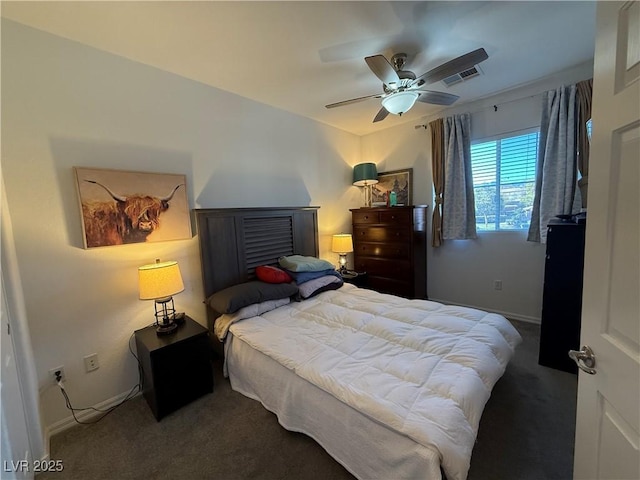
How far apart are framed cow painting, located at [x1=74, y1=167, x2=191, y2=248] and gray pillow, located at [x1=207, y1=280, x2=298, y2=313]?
637 mm

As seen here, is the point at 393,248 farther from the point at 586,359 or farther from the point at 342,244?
the point at 586,359

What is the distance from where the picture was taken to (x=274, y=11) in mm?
1661

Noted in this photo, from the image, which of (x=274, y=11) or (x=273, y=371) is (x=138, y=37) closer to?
(x=274, y=11)

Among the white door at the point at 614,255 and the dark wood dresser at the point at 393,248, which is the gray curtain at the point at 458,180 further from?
the white door at the point at 614,255

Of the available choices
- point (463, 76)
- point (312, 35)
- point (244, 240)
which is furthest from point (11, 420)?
point (463, 76)

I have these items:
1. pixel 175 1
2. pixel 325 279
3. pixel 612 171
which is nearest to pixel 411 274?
pixel 325 279

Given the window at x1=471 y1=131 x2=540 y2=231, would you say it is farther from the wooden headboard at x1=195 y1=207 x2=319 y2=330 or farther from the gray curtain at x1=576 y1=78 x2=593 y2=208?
the wooden headboard at x1=195 y1=207 x2=319 y2=330

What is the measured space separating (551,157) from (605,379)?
2.85 meters

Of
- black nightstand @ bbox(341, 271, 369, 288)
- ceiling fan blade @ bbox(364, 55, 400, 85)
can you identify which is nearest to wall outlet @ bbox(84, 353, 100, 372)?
black nightstand @ bbox(341, 271, 369, 288)

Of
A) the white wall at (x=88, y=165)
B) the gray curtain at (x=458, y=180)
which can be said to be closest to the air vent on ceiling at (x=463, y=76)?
the gray curtain at (x=458, y=180)

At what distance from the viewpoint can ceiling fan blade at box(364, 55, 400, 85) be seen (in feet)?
5.75

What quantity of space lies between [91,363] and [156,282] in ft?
2.56

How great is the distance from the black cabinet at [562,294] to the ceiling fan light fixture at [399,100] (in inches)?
61.1

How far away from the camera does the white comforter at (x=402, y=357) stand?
114 centimetres
